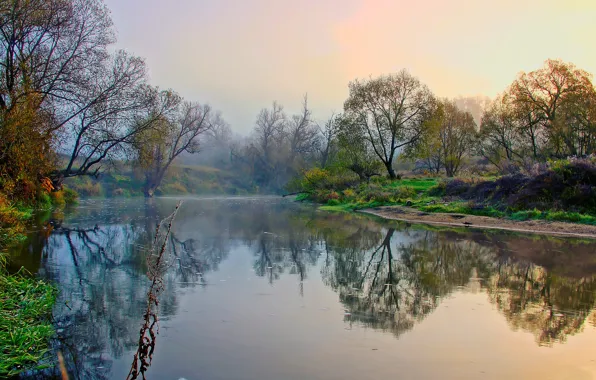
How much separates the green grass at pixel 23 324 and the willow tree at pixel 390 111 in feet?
122

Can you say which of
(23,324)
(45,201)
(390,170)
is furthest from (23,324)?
(390,170)

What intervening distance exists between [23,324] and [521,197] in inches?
832

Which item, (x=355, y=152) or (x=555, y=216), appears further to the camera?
(x=355, y=152)

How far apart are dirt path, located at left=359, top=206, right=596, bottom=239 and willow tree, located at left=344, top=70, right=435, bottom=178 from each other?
656 inches

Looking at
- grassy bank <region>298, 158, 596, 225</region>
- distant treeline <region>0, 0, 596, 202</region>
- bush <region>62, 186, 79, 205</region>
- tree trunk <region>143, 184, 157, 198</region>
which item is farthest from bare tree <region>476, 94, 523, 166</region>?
tree trunk <region>143, 184, 157, 198</region>

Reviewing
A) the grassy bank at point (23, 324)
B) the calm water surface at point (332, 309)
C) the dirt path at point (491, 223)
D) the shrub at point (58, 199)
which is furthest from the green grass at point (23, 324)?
the shrub at point (58, 199)

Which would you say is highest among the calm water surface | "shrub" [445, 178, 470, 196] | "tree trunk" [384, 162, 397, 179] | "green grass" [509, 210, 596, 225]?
"tree trunk" [384, 162, 397, 179]

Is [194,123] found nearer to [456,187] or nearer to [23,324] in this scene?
[456,187]

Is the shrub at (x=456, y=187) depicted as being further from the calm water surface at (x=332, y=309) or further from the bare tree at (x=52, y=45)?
the bare tree at (x=52, y=45)

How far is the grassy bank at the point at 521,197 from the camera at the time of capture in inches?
776

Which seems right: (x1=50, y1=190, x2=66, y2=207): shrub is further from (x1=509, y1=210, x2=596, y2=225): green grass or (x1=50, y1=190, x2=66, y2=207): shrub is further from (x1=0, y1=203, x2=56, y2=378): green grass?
(x1=509, y1=210, x2=596, y2=225): green grass

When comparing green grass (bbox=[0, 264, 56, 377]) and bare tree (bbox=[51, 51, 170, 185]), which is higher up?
bare tree (bbox=[51, 51, 170, 185])

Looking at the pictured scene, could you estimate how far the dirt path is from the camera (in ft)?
55.8

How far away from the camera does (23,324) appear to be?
18.8 feet
